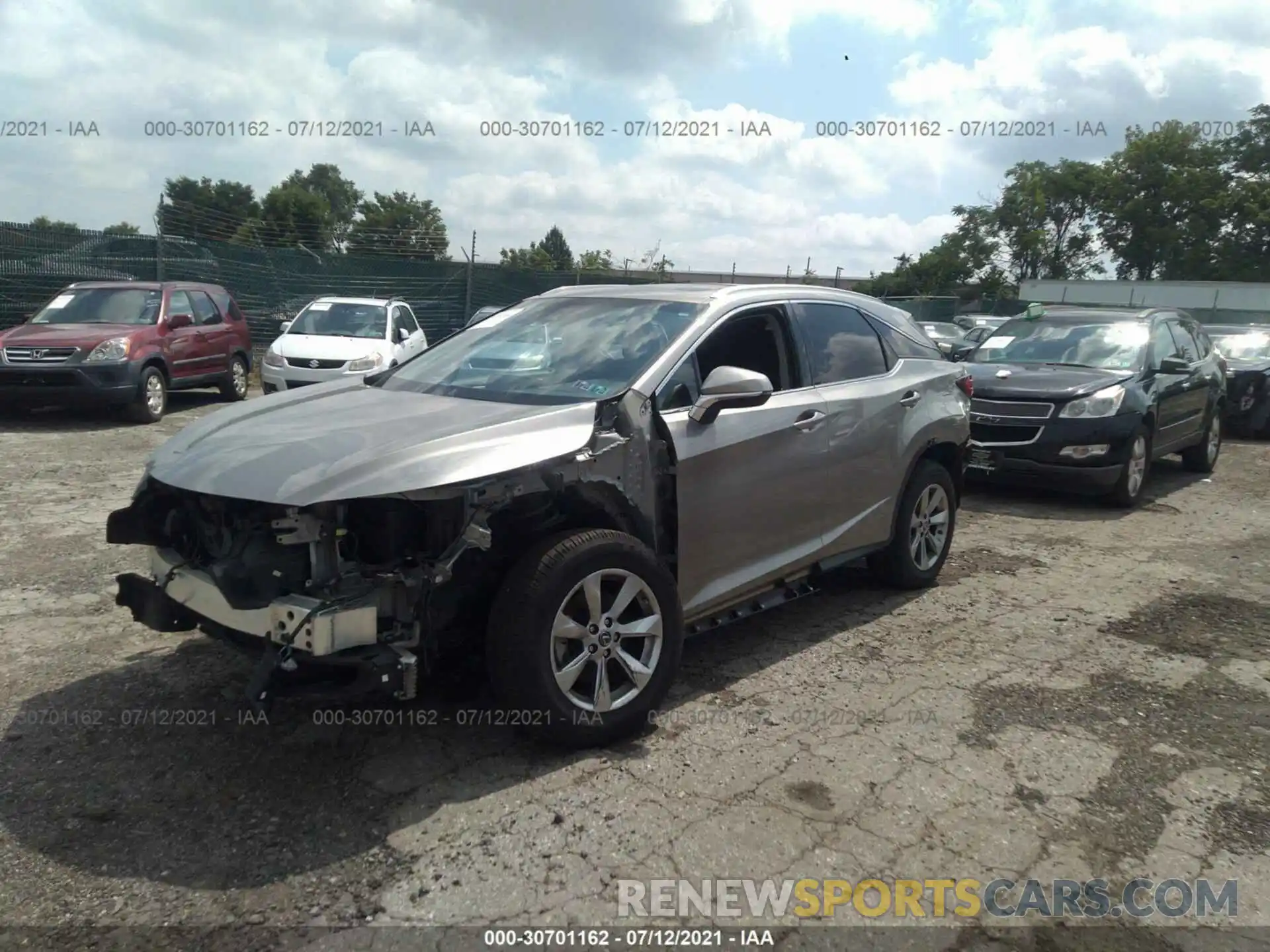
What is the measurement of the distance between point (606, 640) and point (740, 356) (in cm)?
166

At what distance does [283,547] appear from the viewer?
11.0 ft

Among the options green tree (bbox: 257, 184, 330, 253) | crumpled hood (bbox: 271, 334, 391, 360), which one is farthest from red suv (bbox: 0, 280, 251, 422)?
green tree (bbox: 257, 184, 330, 253)

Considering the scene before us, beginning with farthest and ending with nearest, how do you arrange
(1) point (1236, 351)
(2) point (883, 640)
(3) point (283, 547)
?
(1) point (1236, 351) < (2) point (883, 640) < (3) point (283, 547)

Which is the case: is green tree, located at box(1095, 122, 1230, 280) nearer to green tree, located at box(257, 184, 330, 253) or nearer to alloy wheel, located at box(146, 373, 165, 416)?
green tree, located at box(257, 184, 330, 253)

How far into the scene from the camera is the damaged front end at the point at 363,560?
310cm

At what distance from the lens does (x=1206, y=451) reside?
1032cm

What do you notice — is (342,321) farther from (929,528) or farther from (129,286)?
(929,528)

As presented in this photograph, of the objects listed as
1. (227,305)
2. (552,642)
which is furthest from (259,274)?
(552,642)

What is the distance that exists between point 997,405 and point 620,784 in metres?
6.28

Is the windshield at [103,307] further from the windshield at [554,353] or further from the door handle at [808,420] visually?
the door handle at [808,420]

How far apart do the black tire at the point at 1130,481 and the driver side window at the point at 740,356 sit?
15.9ft

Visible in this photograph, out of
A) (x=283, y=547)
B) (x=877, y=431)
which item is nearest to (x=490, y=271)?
(x=877, y=431)

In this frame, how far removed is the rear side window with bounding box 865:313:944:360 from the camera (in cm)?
552

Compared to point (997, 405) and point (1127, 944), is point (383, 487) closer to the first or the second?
point (1127, 944)
